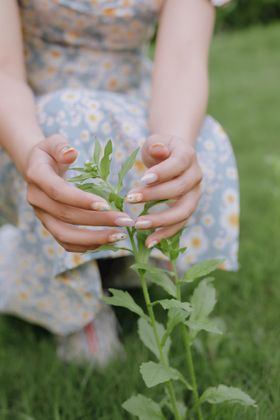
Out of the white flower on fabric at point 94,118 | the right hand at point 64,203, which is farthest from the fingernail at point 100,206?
the white flower on fabric at point 94,118

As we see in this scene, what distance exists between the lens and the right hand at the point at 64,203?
2.95 ft

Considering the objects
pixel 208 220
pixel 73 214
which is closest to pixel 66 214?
pixel 73 214

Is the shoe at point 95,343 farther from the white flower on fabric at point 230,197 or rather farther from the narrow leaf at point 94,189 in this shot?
the narrow leaf at point 94,189

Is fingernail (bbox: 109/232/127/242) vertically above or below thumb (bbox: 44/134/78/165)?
below

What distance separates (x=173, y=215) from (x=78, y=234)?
14 centimetres

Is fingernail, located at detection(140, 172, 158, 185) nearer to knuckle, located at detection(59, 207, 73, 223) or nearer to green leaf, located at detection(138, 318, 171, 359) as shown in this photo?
knuckle, located at detection(59, 207, 73, 223)

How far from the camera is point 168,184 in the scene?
0.97m

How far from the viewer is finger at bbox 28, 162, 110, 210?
2.90ft

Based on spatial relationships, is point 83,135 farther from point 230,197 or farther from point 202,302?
point 202,302

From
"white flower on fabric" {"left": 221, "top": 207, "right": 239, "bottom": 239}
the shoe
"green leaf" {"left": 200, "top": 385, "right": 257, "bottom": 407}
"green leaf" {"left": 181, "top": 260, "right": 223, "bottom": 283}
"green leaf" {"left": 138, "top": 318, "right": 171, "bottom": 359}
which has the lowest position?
the shoe

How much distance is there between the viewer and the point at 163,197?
94cm

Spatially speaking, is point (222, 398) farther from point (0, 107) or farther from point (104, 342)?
point (0, 107)

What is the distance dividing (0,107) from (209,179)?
1.38 feet

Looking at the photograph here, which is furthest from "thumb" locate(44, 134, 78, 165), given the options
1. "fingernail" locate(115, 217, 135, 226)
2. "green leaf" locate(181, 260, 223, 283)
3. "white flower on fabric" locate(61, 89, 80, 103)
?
"white flower on fabric" locate(61, 89, 80, 103)
